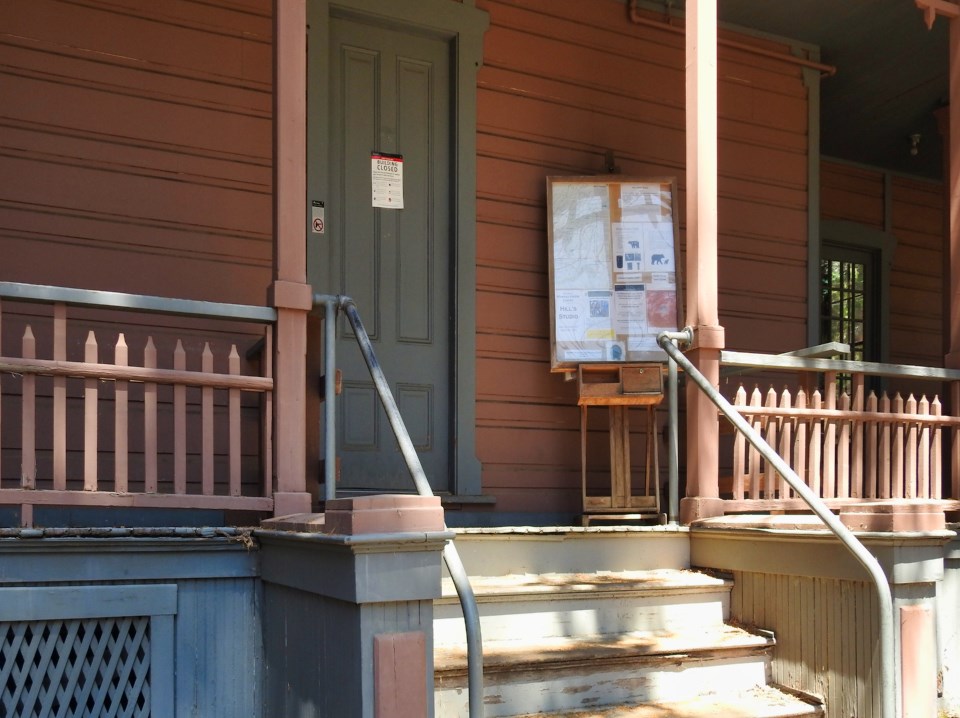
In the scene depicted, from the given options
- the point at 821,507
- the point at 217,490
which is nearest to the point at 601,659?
the point at 821,507

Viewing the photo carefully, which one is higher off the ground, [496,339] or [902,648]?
[496,339]

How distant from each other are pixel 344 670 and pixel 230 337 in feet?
8.44

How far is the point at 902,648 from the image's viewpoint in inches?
140

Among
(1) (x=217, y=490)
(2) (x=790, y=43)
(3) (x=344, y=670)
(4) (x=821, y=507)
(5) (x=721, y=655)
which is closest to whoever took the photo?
(3) (x=344, y=670)

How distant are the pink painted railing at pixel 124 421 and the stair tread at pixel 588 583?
2.79 feet

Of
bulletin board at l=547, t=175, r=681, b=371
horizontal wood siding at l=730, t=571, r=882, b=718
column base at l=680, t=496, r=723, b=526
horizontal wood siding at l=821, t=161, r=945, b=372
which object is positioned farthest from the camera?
horizontal wood siding at l=821, t=161, r=945, b=372

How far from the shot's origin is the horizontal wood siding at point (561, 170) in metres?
5.68

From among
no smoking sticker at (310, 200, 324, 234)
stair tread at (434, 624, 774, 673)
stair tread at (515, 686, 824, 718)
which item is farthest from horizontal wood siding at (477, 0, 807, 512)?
stair tread at (515, 686, 824, 718)

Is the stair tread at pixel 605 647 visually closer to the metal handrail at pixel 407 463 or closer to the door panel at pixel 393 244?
the metal handrail at pixel 407 463

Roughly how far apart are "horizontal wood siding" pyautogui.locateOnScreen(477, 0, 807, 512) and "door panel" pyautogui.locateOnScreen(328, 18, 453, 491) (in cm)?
24

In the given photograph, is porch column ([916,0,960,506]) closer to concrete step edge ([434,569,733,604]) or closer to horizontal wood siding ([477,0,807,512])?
horizontal wood siding ([477,0,807,512])

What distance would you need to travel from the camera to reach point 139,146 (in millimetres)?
4828

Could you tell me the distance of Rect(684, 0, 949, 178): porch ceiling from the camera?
6336 millimetres

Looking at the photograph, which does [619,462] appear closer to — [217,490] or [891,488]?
[891,488]
